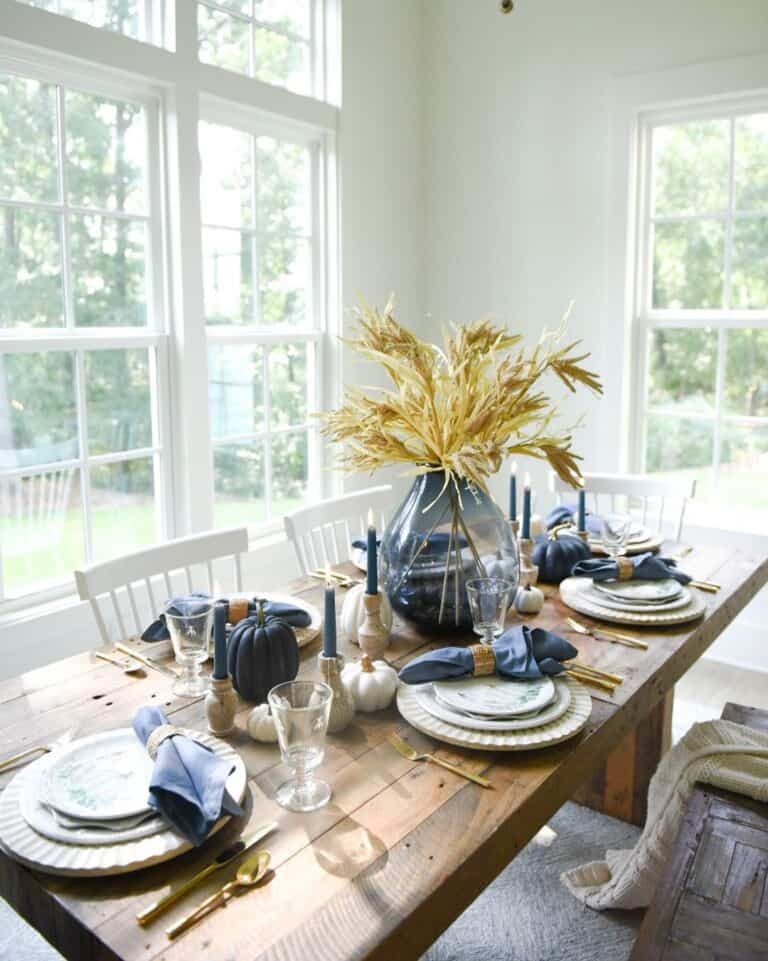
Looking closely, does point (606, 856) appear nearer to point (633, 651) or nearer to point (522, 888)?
point (522, 888)

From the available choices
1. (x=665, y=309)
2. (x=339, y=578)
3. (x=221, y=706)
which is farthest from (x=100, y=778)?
(x=665, y=309)

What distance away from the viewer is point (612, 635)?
1.74 meters

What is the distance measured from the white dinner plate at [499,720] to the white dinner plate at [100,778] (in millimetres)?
437

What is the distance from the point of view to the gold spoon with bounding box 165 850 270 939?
0.92 meters

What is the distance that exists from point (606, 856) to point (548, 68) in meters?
2.98

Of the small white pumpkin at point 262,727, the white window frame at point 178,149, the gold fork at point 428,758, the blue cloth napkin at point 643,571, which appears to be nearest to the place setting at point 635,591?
the blue cloth napkin at point 643,571

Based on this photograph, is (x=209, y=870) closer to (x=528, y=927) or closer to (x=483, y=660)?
(x=483, y=660)

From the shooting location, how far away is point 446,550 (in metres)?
1.72

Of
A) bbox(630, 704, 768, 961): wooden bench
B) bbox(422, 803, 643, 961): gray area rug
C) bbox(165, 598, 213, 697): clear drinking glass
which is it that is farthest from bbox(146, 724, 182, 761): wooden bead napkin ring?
bbox(422, 803, 643, 961): gray area rug

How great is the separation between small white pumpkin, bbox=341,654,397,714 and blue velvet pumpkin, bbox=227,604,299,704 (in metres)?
0.10

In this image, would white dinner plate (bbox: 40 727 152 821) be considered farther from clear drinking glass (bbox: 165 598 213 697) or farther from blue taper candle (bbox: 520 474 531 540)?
blue taper candle (bbox: 520 474 531 540)

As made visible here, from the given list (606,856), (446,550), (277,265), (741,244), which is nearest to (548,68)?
(741,244)

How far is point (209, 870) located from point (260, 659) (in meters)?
0.43

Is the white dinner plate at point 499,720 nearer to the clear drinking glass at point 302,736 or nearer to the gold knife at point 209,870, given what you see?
the clear drinking glass at point 302,736
